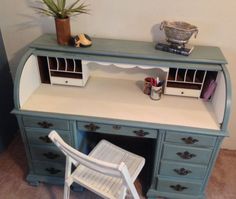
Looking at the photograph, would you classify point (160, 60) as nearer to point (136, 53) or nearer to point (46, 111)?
point (136, 53)

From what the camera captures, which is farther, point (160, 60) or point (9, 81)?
point (9, 81)

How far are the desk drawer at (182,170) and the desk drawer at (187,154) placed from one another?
4cm

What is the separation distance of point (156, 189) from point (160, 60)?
2.80ft

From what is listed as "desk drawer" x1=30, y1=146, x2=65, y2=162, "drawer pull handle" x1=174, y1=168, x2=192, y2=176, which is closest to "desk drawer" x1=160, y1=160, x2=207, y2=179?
"drawer pull handle" x1=174, y1=168, x2=192, y2=176

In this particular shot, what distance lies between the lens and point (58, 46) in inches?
57.4

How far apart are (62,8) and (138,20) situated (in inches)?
18.7

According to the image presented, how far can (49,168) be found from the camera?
5.41 feet

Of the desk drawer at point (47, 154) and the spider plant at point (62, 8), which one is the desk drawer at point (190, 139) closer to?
the desk drawer at point (47, 154)

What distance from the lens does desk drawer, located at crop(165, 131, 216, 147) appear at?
1.31 m

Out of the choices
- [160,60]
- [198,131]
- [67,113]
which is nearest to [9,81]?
[67,113]

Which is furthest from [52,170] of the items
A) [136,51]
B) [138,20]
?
[138,20]

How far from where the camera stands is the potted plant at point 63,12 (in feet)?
4.60

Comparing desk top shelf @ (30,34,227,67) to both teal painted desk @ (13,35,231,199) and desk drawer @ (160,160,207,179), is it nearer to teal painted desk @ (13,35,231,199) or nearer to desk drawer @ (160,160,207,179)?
teal painted desk @ (13,35,231,199)

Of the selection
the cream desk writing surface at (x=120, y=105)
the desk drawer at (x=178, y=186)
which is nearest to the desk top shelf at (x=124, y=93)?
the cream desk writing surface at (x=120, y=105)
